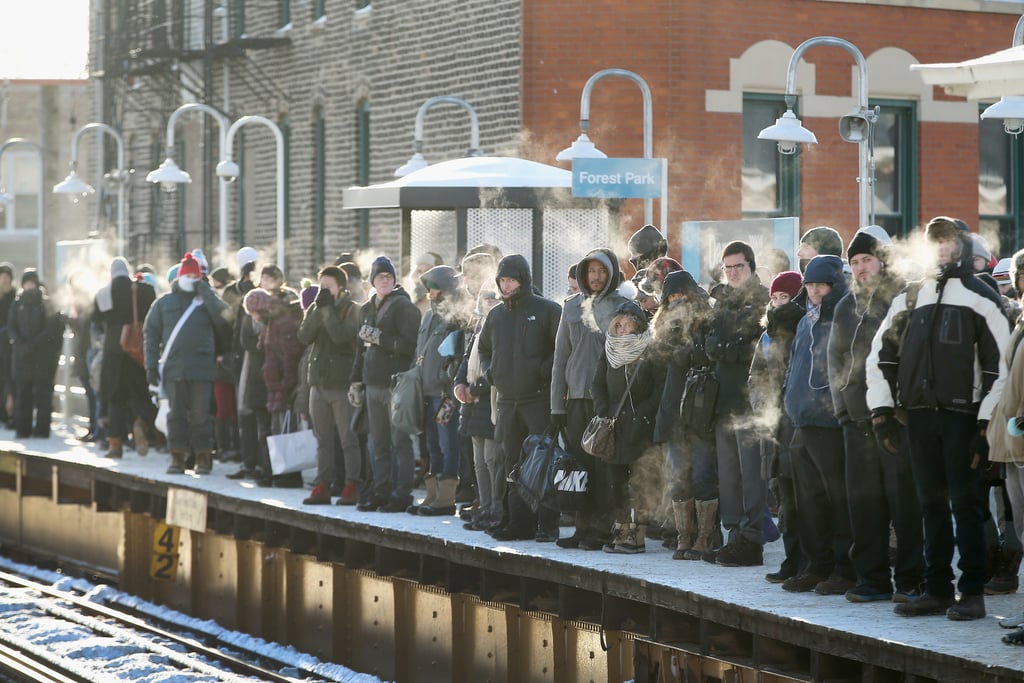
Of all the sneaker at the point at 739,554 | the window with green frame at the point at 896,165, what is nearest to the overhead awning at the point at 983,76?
the sneaker at the point at 739,554

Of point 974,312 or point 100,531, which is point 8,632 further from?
point 974,312

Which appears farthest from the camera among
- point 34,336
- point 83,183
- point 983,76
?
point 83,183

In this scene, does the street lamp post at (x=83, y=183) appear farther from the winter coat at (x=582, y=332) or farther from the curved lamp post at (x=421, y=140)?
the winter coat at (x=582, y=332)

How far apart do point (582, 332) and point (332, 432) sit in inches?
145

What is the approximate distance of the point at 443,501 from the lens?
13.9m

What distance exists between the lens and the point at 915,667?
321 inches

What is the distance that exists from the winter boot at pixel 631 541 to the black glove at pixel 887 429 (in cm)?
275

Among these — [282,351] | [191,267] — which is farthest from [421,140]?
[282,351]

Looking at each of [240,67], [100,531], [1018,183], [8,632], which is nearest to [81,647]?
[8,632]

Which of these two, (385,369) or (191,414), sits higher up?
(385,369)

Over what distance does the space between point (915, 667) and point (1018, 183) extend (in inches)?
604

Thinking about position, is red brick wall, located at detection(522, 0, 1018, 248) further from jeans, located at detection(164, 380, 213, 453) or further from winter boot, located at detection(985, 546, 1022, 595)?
winter boot, located at detection(985, 546, 1022, 595)

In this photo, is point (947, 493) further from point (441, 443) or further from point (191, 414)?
point (191, 414)

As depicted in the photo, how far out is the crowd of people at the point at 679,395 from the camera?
890 cm
